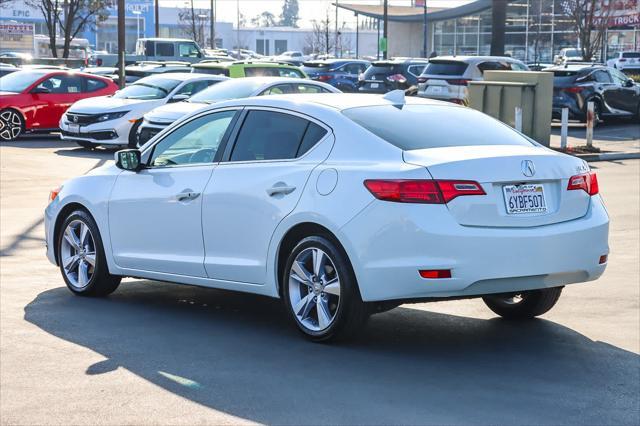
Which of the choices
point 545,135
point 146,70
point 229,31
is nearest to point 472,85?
point 545,135

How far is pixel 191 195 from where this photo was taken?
7859 millimetres

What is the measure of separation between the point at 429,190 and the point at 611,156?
17078 millimetres

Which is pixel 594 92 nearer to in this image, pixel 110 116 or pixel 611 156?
pixel 611 156

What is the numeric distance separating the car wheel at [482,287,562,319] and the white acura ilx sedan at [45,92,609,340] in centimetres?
1

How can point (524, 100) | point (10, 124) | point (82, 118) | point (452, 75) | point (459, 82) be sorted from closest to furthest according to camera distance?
point (82, 118), point (524, 100), point (10, 124), point (459, 82), point (452, 75)

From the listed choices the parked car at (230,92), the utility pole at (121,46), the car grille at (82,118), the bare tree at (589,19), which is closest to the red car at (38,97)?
the utility pole at (121,46)

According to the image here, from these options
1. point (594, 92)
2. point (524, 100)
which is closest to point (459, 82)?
point (594, 92)

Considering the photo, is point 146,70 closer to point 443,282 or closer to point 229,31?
point 443,282

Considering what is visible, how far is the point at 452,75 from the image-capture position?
28734 mm

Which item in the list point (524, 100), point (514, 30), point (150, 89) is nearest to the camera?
point (524, 100)

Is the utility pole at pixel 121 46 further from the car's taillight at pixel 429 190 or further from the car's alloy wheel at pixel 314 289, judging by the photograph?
the car's taillight at pixel 429 190

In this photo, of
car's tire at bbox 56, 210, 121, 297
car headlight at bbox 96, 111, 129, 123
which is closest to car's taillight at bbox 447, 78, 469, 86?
car headlight at bbox 96, 111, 129, 123

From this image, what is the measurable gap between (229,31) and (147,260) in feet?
Answer: 484

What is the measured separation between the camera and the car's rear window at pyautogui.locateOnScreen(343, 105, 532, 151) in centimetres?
705
